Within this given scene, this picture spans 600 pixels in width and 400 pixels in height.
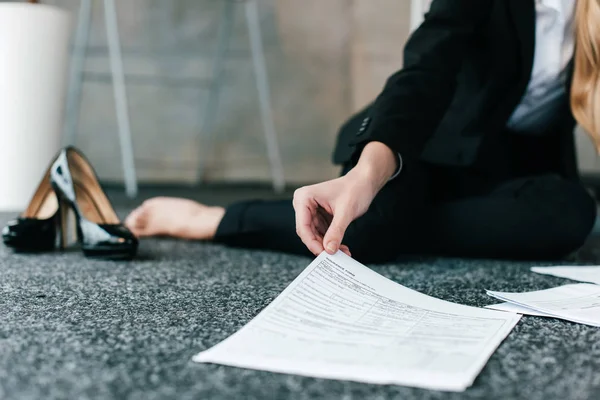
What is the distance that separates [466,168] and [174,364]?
0.71 metres

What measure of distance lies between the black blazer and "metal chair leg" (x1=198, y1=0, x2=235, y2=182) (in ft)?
3.80

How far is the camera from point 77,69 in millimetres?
2051

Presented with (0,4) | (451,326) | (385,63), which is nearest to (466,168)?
(451,326)

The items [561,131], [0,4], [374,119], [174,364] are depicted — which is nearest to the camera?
[174,364]

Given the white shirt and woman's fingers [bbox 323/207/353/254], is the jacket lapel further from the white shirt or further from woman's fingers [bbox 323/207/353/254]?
woman's fingers [bbox 323/207/353/254]

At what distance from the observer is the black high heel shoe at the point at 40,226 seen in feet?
3.25

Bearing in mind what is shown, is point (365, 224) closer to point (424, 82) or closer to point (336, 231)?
point (424, 82)

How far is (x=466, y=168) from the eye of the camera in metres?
1.05

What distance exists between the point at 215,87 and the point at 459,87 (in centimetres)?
127

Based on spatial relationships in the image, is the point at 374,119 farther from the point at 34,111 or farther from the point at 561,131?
the point at 34,111

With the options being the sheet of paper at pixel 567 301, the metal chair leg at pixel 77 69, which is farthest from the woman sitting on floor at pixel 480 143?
the metal chair leg at pixel 77 69

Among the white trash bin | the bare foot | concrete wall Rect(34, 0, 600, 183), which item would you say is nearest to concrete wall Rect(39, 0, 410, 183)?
concrete wall Rect(34, 0, 600, 183)

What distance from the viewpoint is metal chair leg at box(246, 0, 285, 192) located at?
2.09 metres

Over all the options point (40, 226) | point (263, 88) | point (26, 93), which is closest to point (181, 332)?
point (40, 226)
